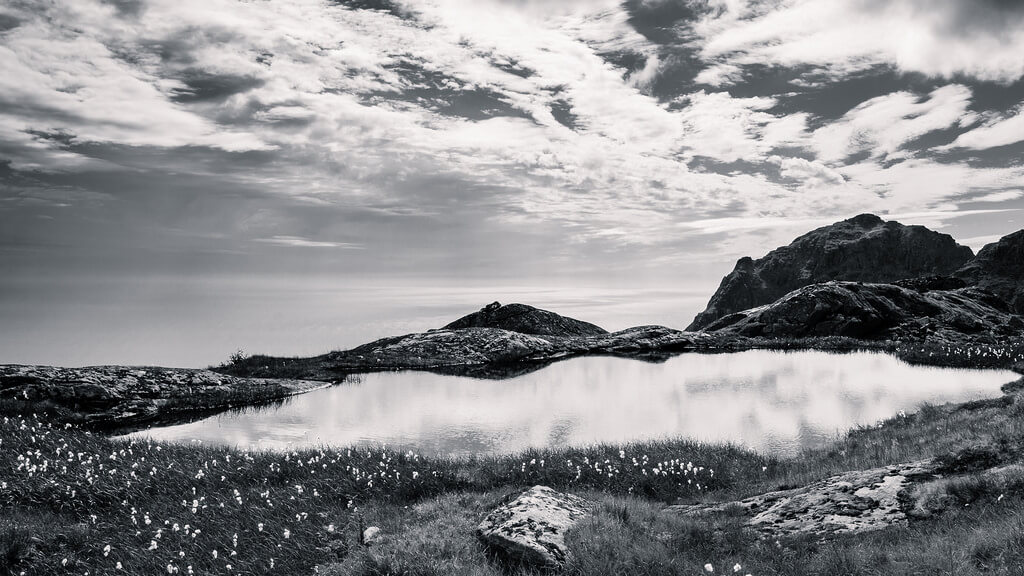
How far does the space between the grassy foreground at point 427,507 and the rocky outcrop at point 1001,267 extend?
116 m

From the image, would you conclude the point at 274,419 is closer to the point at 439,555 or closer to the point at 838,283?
the point at 439,555

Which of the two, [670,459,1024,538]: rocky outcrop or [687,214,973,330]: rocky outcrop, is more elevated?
[687,214,973,330]: rocky outcrop

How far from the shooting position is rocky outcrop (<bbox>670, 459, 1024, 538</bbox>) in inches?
300

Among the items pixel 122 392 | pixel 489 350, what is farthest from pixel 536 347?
pixel 122 392

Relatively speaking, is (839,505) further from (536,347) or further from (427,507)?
(536,347)

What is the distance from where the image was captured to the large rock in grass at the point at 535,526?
7098 mm

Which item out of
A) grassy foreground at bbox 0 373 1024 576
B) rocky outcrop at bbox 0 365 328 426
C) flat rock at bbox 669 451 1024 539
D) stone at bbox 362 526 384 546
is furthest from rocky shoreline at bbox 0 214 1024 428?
flat rock at bbox 669 451 1024 539

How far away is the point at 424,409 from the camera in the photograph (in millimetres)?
17875

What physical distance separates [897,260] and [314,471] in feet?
453

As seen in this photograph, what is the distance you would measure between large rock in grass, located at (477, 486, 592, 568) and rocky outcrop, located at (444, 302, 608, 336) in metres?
36.6

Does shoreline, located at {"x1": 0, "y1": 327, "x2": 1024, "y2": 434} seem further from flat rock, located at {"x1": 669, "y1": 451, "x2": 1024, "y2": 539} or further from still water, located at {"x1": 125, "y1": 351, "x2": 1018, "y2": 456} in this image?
flat rock, located at {"x1": 669, "y1": 451, "x2": 1024, "y2": 539}

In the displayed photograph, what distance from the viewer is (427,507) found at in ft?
33.4

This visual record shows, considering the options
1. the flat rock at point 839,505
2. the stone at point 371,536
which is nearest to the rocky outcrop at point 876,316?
the flat rock at point 839,505

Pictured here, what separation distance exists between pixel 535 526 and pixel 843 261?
132 metres
